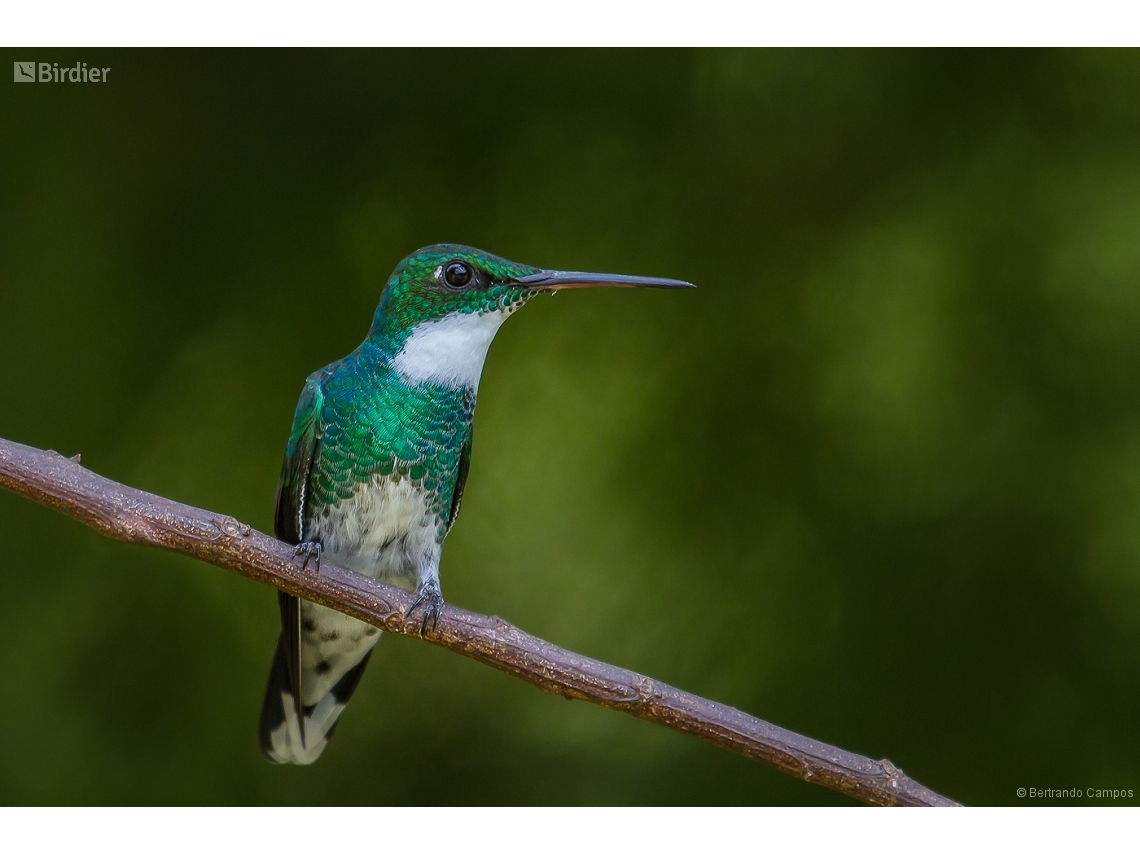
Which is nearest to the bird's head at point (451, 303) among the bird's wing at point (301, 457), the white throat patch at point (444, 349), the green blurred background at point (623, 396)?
the white throat patch at point (444, 349)

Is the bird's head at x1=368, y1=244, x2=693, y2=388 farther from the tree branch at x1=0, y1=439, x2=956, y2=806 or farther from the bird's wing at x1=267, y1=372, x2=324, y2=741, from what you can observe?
the tree branch at x1=0, y1=439, x2=956, y2=806

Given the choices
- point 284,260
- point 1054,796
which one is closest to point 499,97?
point 284,260

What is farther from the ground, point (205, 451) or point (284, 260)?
point (284, 260)

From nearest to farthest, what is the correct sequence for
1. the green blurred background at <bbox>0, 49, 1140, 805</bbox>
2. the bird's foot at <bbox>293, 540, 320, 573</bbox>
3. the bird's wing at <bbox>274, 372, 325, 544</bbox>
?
the bird's foot at <bbox>293, 540, 320, 573</bbox> < the bird's wing at <bbox>274, 372, 325, 544</bbox> < the green blurred background at <bbox>0, 49, 1140, 805</bbox>

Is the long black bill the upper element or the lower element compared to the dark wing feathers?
upper

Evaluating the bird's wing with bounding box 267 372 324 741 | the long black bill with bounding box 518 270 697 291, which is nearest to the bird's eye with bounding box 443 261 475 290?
the long black bill with bounding box 518 270 697 291

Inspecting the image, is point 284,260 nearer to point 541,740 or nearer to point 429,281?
point 429,281

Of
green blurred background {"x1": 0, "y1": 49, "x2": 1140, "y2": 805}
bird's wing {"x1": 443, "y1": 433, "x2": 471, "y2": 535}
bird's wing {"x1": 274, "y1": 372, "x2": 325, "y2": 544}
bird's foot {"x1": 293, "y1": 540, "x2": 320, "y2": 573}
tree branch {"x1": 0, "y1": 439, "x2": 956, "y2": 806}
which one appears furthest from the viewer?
green blurred background {"x1": 0, "y1": 49, "x2": 1140, "y2": 805}
